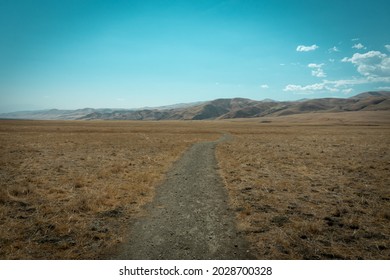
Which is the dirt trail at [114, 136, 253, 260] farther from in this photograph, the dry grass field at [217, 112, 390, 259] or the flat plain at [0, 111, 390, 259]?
the dry grass field at [217, 112, 390, 259]

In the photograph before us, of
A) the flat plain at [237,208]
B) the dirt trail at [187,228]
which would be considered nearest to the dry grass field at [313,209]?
the flat plain at [237,208]

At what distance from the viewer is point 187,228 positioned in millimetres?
8812

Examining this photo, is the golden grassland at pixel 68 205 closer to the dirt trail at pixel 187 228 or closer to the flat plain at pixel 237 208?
the flat plain at pixel 237 208

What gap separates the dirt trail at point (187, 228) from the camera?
713 centimetres

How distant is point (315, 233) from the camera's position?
28.0ft

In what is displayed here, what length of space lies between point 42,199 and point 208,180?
380 inches

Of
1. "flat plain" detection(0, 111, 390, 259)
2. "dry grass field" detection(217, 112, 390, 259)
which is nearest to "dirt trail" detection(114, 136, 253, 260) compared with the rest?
"flat plain" detection(0, 111, 390, 259)

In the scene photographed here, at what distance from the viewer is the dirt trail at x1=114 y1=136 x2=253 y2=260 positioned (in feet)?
23.4

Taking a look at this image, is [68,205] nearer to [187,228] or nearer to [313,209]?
[187,228]

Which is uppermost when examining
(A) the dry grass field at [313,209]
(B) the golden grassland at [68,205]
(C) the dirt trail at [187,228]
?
(B) the golden grassland at [68,205]

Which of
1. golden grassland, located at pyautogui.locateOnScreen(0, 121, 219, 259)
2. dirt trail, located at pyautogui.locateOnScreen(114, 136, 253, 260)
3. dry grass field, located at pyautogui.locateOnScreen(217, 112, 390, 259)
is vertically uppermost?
golden grassland, located at pyautogui.locateOnScreen(0, 121, 219, 259)

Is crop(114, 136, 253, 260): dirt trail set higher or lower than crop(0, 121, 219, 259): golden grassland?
lower

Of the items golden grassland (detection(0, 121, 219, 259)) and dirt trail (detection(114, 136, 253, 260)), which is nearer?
dirt trail (detection(114, 136, 253, 260))
